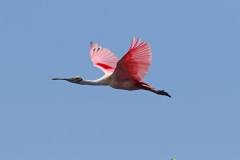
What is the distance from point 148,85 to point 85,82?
6.97 feet

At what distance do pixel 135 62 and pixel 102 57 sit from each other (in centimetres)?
469

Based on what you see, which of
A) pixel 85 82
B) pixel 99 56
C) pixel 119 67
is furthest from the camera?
pixel 99 56

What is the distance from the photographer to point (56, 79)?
77.7ft

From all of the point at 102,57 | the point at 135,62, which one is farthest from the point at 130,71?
the point at 102,57

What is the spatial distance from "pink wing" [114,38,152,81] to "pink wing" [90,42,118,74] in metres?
2.96

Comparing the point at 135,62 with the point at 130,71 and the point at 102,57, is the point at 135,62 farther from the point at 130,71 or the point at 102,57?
the point at 102,57

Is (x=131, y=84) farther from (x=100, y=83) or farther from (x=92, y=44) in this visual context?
(x=92, y=44)

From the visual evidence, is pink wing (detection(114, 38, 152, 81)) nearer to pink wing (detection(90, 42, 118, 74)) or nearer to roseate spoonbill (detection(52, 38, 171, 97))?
roseate spoonbill (detection(52, 38, 171, 97))

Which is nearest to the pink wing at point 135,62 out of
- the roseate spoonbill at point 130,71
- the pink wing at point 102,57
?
the roseate spoonbill at point 130,71

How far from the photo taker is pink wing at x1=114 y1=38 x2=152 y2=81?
22.0 meters

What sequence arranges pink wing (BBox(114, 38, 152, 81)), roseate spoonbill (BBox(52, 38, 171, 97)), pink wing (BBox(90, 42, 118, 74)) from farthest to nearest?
pink wing (BBox(90, 42, 118, 74)) < roseate spoonbill (BBox(52, 38, 171, 97)) < pink wing (BBox(114, 38, 152, 81))

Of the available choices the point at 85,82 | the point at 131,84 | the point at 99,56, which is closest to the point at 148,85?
the point at 131,84

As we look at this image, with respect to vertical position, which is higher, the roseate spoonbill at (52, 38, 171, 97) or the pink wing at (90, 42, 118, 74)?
the pink wing at (90, 42, 118, 74)

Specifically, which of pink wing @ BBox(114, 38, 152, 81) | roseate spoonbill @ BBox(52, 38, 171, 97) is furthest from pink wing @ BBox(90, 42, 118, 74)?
pink wing @ BBox(114, 38, 152, 81)
